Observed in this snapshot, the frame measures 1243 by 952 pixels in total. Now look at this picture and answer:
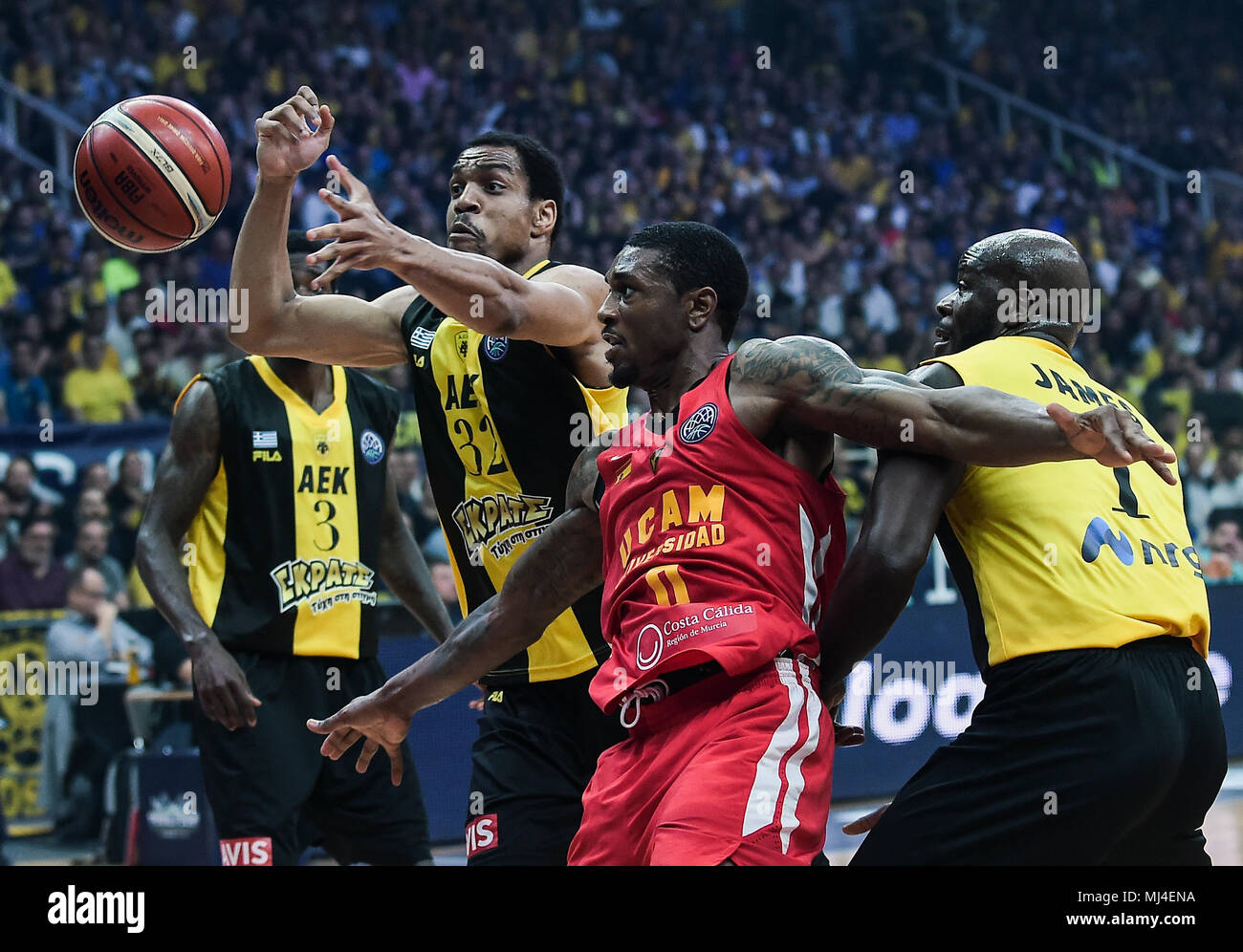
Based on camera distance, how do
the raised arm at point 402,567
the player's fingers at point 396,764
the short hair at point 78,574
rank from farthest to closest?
the short hair at point 78,574
the raised arm at point 402,567
the player's fingers at point 396,764

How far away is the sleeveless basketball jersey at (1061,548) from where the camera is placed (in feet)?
10.7

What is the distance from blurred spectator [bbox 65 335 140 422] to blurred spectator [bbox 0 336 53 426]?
7.3 inches

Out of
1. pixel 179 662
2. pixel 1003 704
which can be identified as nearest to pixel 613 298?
pixel 1003 704

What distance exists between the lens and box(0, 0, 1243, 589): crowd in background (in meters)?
11.4

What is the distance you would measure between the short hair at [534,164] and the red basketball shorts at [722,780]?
2017 millimetres

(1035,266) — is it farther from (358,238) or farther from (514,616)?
(358,238)

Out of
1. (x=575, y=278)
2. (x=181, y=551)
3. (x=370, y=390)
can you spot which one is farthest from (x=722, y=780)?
(x=370, y=390)

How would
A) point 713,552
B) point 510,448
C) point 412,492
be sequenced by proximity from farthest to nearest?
point 412,492 < point 510,448 < point 713,552

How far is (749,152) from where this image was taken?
52.2ft

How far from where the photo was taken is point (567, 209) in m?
14.1

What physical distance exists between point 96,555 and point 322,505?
3.67 metres

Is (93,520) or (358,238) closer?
(358,238)

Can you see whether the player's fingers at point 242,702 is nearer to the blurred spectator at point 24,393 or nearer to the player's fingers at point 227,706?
the player's fingers at point 227,706

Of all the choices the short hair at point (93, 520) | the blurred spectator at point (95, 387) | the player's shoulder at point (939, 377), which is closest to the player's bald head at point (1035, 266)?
the player's shoulder at point (939, 377)
